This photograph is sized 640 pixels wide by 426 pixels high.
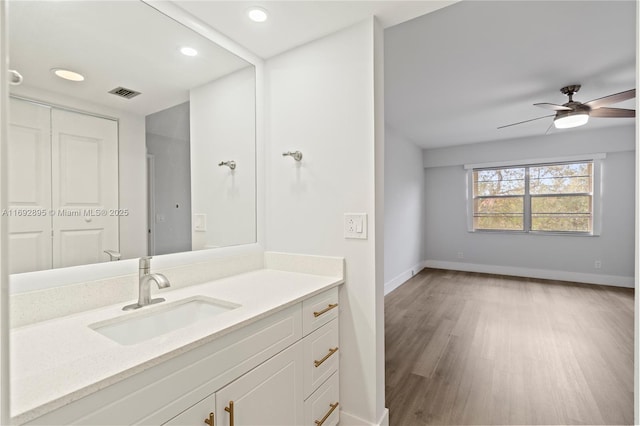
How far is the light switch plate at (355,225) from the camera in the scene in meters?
1.59

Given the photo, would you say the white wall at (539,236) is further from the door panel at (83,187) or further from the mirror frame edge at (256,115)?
the door panel at (83,187)

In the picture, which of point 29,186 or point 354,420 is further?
point 354,420

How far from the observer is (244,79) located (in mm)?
1916

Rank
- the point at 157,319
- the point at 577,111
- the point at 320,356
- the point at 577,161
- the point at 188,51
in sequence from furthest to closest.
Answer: the point at 577,161 < the point at 577,111 < the point at 188,51 < the point at 320,356 < the point at 157,319

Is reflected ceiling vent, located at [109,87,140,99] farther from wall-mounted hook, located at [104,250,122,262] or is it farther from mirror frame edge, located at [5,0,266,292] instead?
wall-mounted hook, located at [104,250,122,262]

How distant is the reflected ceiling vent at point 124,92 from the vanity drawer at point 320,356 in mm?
1433

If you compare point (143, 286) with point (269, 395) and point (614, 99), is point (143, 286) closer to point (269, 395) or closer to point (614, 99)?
point (269, 395)

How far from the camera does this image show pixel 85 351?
824 millimetres

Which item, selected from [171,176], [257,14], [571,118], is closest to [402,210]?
[571,118]

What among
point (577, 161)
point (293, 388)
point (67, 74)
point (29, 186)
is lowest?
point (293, 388)

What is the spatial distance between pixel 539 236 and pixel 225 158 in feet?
19.2

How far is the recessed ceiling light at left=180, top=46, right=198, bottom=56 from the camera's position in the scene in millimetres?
1587

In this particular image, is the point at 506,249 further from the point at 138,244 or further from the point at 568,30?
the point at 138,244

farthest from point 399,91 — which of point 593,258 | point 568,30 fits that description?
point 593,258
